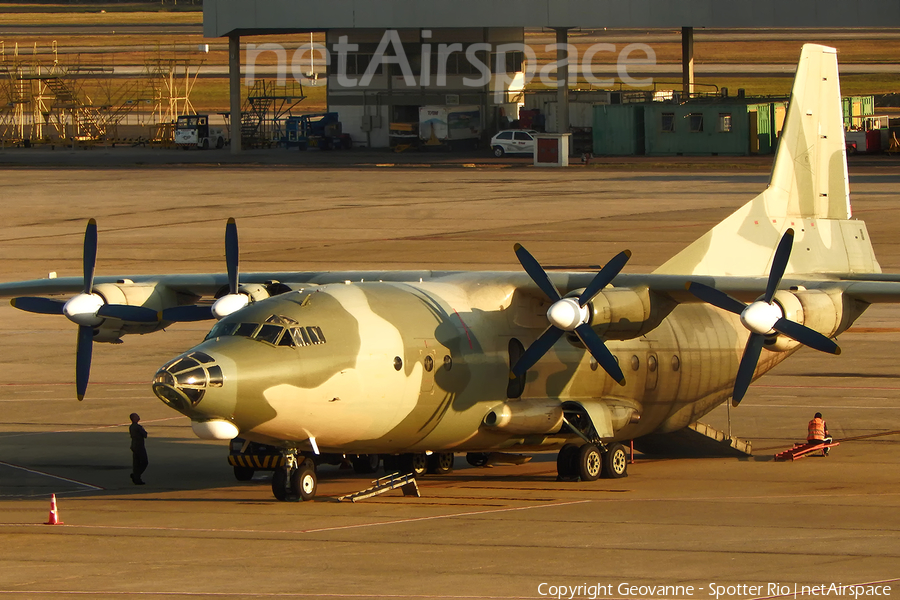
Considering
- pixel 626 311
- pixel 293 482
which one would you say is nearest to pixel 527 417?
pixel 626 311

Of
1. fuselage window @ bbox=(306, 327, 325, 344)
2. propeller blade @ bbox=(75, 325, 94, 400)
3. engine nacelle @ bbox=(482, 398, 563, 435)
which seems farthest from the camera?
propeller blade @ bbox=(75, 325, 94, 400)

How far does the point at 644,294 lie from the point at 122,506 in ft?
36.5

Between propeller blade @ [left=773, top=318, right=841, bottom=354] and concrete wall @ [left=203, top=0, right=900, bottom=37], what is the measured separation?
74.1 meters

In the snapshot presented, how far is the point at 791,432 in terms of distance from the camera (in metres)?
31.9

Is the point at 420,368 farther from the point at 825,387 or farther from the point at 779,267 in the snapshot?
the point at 825,387

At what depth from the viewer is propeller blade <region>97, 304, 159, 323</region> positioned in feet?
91.1

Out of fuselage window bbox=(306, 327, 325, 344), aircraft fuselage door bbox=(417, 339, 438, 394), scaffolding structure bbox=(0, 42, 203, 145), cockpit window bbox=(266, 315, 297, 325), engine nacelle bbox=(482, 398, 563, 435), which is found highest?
scaffolding structure bbox=(0, 42, 203, 145)

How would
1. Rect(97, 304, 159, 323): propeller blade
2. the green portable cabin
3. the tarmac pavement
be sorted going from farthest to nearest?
1. the green portable cabin
2. Rect(97, 304, 159, 323): propeller blade
3. the tarmac pavement

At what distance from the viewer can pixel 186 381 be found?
842 inches

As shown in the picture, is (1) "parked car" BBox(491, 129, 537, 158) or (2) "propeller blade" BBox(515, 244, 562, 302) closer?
(2) "propeller blade" BBox(515, 244, 562, 302)

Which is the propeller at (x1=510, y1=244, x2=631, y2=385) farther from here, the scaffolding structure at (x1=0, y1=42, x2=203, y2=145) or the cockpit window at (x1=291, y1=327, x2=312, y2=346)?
the scaffolding structure at (x1=0, y1=42, x2=203, y2=145)

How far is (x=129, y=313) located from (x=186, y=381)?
7.02 m

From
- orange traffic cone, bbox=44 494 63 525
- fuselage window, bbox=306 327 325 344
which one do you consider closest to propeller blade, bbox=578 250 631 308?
fuselage window, bbox=306 327 325 344

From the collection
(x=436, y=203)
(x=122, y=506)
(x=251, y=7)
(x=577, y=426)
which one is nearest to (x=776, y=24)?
(x=436, y=203)
